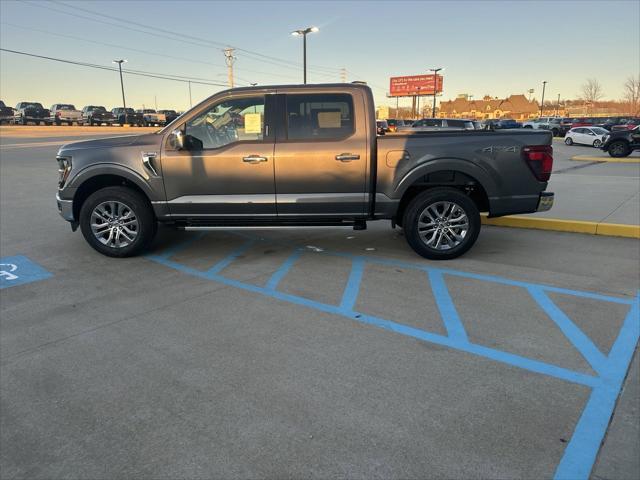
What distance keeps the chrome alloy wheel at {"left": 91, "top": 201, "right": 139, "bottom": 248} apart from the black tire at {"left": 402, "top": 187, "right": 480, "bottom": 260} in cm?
341

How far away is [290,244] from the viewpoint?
22.1 feet

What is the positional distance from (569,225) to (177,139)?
19.4 feet

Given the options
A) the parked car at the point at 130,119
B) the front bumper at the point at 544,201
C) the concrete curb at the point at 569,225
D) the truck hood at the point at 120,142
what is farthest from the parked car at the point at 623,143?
the parked car at the point at 130,119

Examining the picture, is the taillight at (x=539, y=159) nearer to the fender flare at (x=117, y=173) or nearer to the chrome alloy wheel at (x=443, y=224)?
the chrome alloy wheel at (x=443, y=224)

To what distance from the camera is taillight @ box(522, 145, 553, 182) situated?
5559 mm

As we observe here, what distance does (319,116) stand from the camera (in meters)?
5.66

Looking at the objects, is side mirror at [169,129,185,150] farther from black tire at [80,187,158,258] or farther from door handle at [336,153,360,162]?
door handle at [336,153,360,162]

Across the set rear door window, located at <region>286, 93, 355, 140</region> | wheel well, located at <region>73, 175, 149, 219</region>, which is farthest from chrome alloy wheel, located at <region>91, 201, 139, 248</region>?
rear door window, located at <region>286, 93, 355, 140</region>

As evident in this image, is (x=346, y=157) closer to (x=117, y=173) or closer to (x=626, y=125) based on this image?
(x=117, y=173)

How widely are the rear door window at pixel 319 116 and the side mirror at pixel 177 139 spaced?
1.23m

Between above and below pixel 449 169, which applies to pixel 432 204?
below

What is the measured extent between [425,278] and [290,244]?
7.21 feet

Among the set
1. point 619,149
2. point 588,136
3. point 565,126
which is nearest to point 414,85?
point 565,126

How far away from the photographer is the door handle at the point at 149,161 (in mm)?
5703
